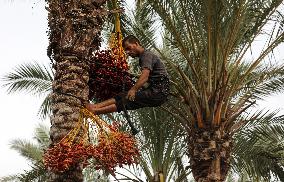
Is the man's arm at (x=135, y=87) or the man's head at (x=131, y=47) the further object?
the man's head at (x=131, y=47)

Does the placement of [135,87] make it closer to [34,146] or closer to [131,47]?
[131,47]

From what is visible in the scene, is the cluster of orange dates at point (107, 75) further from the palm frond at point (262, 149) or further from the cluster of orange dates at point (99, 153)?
the palm frond at point (262, 149)

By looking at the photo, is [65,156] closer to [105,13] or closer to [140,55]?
[105,13]

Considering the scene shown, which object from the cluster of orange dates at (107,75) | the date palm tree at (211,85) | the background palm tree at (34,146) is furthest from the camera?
the background palm tree at (34,146)

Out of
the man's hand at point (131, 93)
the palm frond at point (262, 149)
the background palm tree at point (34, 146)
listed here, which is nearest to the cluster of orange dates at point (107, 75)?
the man's hand at point (131, 93)

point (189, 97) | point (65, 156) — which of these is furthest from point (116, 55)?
point (189, 97)

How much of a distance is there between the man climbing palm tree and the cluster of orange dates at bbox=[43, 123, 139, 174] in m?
0.66

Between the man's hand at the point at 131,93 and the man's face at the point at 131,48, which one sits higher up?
the man's face at the point at 131,48

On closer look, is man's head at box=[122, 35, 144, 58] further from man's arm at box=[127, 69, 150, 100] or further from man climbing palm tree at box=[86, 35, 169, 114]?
man's arm at box=[127, 69, 150, 100]

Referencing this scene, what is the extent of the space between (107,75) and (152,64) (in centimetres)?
84

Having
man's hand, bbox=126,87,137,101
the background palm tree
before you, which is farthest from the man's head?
the background palm tree

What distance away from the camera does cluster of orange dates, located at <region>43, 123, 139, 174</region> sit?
11.4ft

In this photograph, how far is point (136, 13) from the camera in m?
9.29

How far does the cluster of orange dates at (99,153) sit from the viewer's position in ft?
11.4
